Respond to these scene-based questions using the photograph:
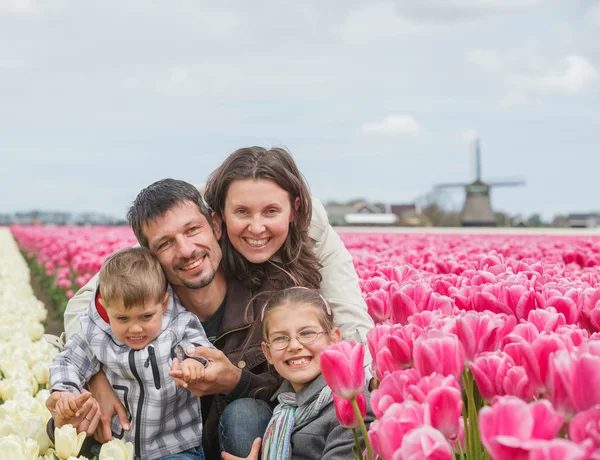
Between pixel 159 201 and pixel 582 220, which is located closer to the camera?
pixel 159 201

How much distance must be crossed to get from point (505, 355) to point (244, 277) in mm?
2059

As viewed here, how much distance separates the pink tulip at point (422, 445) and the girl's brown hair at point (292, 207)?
213 centimetres

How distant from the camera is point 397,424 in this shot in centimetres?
→ 119

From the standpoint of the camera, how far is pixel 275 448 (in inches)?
99.0

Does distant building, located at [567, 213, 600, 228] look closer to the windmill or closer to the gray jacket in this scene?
the windmill

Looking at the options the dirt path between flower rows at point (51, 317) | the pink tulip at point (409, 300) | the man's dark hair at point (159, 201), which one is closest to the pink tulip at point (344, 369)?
the pink tulip at point (409, 300)

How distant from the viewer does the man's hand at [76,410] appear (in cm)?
264

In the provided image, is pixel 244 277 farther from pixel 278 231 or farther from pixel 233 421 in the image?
pixel 233 421

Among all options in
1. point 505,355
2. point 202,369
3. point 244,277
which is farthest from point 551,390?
point 244,277

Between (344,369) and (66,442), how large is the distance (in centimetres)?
136

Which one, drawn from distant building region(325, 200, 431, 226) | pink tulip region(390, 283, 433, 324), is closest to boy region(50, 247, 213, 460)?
pink tulip region(390, 283, 433, 324)

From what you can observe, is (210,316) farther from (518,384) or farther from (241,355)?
(518,384)

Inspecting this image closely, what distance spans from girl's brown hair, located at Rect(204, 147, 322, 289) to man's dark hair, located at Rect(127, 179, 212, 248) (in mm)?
184

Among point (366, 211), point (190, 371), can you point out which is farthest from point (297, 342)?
point (366, 211)
